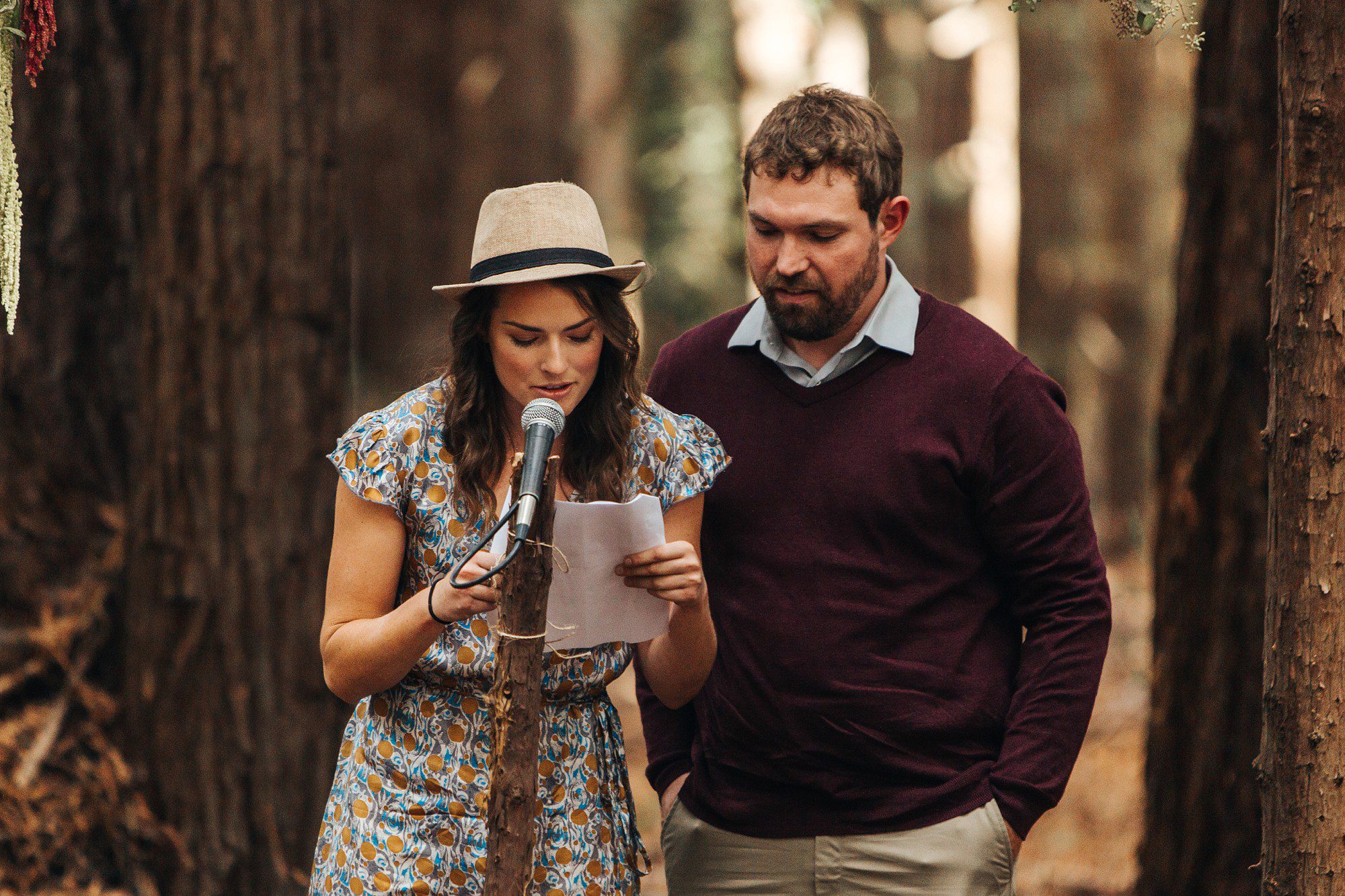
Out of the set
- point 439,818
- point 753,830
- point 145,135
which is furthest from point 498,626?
point 145,135

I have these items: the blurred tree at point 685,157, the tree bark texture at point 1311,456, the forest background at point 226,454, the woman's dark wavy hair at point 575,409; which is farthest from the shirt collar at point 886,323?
the blurred tree at point 685,157

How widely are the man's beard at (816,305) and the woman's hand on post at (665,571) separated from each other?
0.76m

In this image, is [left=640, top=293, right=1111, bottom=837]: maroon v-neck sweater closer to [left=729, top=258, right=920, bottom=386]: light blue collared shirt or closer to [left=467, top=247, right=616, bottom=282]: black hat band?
[left=729, top=258, right=920, bottom=386]: light blue collared shirt

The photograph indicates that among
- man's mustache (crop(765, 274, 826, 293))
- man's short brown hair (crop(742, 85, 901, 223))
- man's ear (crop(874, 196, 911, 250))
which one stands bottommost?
man's mustache (crop(765, 274, 826, 293))

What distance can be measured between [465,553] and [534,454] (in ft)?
1.75

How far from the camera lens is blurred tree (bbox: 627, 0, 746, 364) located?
22.0 metres

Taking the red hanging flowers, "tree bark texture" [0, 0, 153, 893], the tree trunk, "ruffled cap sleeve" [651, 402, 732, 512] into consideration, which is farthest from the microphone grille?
"tree bark texture" [0, 0, 153, 893]

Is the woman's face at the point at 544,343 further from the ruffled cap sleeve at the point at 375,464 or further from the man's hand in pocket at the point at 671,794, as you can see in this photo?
the man's hand in pocket at the point at 671,794

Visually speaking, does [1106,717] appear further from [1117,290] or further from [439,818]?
[1117,290]

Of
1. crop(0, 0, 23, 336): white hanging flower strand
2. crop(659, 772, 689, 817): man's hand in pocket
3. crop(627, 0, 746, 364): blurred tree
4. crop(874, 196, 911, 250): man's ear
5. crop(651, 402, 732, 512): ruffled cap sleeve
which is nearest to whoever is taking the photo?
crop(0, 0, 23, 336): white hanging flower strand

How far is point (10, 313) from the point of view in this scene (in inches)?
111

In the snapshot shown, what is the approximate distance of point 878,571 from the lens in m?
3.31

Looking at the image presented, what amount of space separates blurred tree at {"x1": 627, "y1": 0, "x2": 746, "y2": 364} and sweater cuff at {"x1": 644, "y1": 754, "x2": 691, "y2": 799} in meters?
17.0

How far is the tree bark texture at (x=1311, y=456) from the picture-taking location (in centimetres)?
281
